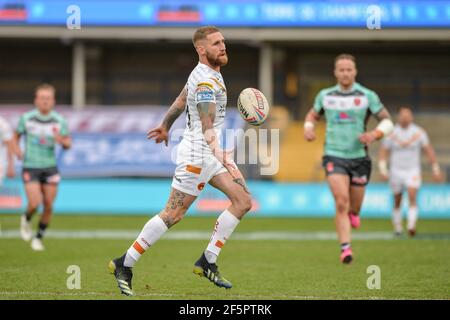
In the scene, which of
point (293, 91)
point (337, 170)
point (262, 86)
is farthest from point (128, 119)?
point (337, 170)

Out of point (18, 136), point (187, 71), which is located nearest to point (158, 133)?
point (18, 136)

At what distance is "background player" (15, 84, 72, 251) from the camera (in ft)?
47.3

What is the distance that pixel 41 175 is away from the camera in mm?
14445

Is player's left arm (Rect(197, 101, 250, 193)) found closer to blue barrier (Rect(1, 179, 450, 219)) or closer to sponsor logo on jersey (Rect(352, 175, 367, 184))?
sponsor logo on jersey (Rect(352, 175, 367, 184))

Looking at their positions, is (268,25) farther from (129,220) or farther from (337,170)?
(337,170)

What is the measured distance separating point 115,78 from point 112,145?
8915 mm

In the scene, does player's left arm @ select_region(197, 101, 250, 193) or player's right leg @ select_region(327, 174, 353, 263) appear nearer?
player's left arm @ select_region(197, 101, 250, 193)

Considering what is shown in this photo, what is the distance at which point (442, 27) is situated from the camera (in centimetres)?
3030

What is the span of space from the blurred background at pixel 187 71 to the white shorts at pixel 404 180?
4808 mm

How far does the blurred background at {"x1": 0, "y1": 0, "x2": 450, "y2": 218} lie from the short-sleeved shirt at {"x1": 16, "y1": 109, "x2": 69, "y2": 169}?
635 centimetres

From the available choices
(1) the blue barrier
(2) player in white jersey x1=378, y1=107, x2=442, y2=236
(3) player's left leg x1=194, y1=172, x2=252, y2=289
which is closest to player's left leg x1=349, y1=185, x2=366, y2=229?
(3) player's left leg x1=194, y1=172, x2=252, y2=289

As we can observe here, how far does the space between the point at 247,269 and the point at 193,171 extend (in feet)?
10.2

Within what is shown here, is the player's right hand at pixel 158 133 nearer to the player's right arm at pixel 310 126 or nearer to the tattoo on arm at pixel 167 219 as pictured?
the tattoo on arm at pixel 167 219

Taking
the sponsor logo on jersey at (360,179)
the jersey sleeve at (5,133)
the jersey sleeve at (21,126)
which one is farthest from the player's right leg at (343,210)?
the jersey sleeve at (5,133)
